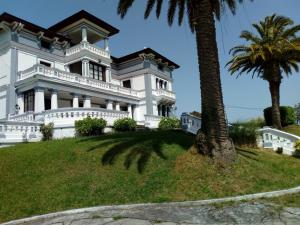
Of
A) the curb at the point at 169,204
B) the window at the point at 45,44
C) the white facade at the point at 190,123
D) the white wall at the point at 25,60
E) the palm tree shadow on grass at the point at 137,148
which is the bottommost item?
the curb at the point at 169,204

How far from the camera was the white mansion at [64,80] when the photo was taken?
2139cm

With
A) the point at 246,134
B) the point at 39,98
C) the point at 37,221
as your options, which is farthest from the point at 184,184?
the point at 39,98

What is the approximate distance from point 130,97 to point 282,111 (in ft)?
57.1

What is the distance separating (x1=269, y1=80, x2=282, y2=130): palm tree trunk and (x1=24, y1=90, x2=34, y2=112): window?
815 inches

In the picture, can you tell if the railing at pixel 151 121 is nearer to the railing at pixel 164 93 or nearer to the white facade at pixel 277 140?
the railing at pixel 164 93

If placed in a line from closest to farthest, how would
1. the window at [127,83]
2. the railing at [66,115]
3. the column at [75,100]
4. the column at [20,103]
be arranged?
1. the railing at [66,115]
2. the column at [20,103]
3. the column at [75,100]
4. the window at [127,83]

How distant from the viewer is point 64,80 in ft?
93.7

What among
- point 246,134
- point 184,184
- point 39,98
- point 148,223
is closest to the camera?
point 148,223

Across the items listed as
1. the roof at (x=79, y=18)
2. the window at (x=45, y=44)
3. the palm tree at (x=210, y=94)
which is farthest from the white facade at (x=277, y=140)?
the roof at (x=79, y=18)

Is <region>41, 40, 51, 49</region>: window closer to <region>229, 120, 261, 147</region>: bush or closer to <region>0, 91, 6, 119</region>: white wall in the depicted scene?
<region>0, 91, 6, 119</region>: white wall

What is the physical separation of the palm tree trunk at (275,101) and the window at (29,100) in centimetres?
2071

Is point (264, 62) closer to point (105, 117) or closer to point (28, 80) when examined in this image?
point (105, 117)

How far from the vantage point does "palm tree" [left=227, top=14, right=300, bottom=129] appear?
2558 centimetres

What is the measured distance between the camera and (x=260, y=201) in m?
8.73
